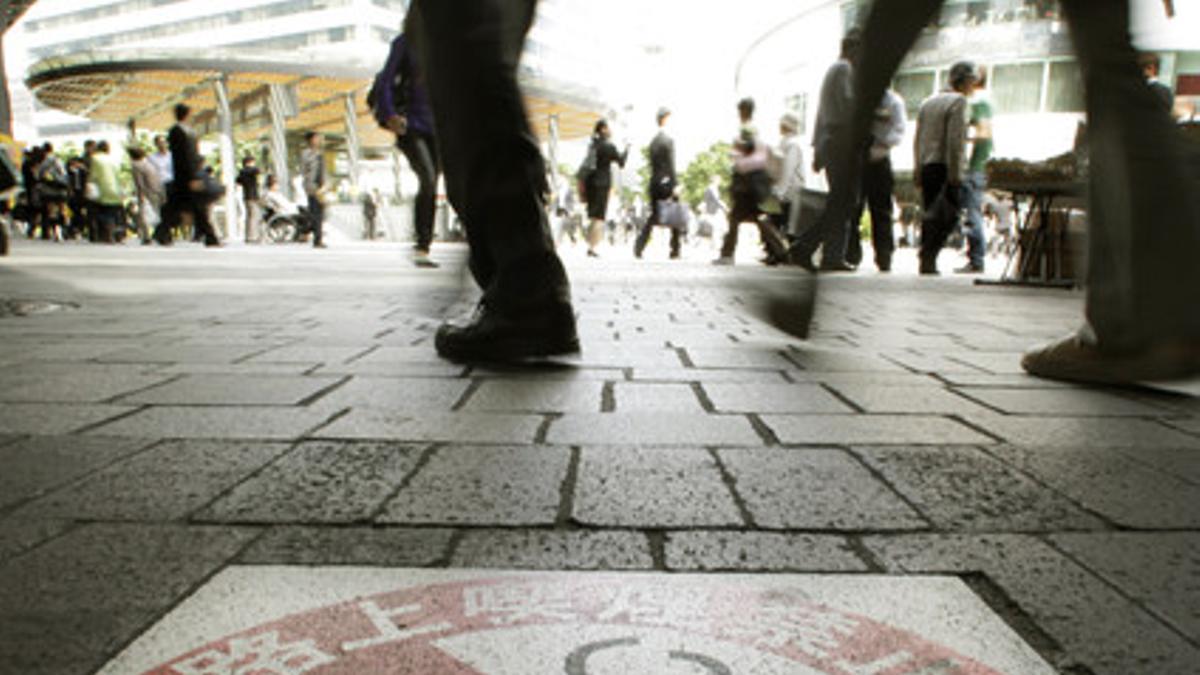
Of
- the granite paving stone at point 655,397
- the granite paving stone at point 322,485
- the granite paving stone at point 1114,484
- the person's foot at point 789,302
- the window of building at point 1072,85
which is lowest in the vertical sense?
the granite paving stone at point 322,485

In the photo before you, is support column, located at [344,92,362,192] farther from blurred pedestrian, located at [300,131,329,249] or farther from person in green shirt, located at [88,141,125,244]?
blurred pedestrian, located at [300,131,329,249]

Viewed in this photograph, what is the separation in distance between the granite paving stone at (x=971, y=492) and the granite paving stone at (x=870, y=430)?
0.28ft

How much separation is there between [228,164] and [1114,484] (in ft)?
88.6

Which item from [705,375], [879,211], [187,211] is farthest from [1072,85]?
[187,211]

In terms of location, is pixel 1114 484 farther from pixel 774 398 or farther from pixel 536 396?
pixel 536 396

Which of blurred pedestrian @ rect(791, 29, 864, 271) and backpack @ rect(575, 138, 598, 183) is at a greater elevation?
backpack @ rect(575, 138, 598, 183)

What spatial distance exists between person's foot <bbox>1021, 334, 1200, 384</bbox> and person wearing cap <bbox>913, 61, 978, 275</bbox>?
18.2 ft

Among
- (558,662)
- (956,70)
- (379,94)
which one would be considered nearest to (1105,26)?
(558,662)

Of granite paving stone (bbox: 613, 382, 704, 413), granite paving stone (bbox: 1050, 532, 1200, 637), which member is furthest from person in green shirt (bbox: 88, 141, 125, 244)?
granite paving stone (bbox: 1050, 532, 1200, 637)

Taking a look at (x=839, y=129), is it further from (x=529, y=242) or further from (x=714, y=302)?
(x=714, y=302)

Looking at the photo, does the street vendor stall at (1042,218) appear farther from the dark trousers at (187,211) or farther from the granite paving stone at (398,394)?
the dark trousers at (187,211)

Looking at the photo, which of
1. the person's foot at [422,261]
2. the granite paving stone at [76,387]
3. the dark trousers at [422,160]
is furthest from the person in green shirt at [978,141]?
the granite paving stone at [76,387]

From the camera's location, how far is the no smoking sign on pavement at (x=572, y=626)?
0.94 metres

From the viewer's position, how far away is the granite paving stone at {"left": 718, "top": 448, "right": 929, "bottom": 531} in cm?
143
